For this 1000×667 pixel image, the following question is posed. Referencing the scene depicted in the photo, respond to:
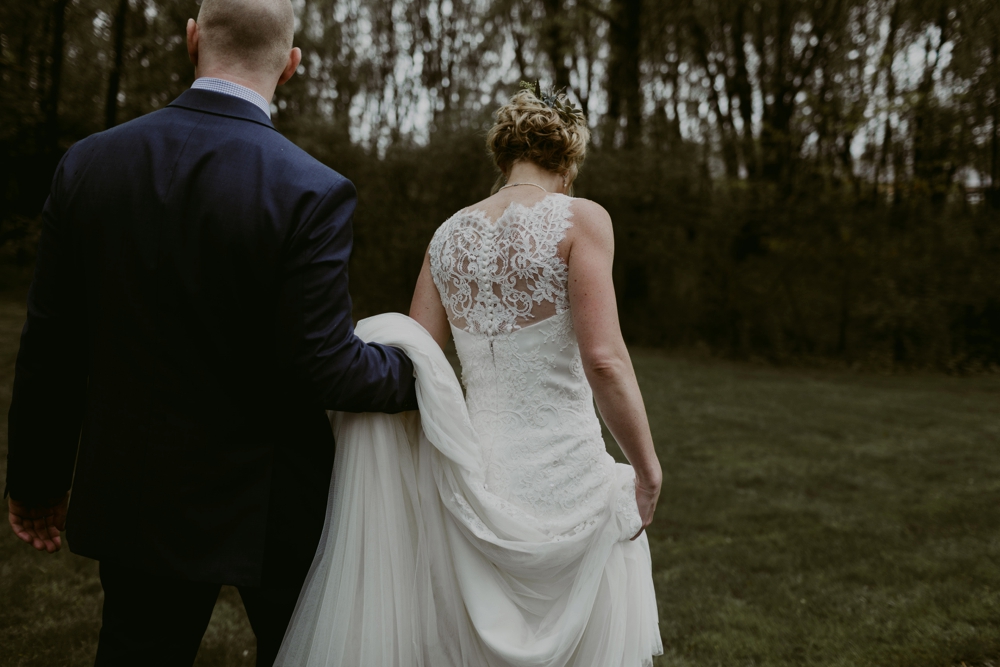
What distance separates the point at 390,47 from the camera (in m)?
17.6

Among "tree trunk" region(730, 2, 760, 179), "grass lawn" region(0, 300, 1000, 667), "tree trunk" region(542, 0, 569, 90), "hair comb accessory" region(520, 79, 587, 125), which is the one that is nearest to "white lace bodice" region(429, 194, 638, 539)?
"hair comb accessory" region(520, 79, 587, 125)

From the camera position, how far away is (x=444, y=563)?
7.39 feet

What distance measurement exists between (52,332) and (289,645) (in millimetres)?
990

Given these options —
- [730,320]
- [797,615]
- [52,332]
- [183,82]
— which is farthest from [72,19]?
[730,320]

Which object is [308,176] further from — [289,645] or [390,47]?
[390,47]

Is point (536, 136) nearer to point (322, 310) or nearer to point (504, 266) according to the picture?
point (504, 266)

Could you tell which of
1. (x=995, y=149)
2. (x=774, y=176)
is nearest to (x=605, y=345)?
(x=774, y=176)

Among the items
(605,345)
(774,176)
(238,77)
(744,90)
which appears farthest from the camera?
(744,90)

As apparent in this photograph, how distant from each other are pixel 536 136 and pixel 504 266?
443 mm

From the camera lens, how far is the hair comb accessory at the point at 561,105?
2.54 metres

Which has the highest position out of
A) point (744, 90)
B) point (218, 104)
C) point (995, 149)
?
point (744, 90)

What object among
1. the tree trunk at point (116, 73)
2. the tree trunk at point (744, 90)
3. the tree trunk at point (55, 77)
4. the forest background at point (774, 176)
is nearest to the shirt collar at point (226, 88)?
the tree trunk at point (116, 73)

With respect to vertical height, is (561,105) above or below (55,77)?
below

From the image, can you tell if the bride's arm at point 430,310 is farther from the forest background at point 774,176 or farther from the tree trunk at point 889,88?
the tree trunk at point 889,88
